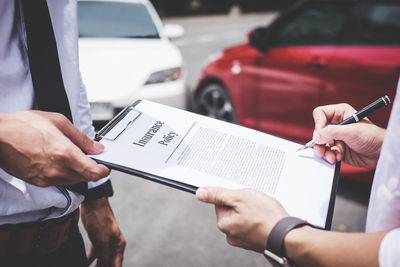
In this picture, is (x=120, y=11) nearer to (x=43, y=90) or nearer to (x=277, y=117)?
(x=277, y=117)

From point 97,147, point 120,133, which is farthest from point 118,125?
point 97,147

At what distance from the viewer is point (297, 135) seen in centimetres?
300

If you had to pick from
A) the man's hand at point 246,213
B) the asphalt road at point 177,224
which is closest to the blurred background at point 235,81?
the asphalt road at point 177,224

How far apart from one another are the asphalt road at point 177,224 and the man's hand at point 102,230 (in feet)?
2.99

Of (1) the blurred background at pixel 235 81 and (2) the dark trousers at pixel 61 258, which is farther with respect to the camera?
(1) the blurred background at pixel 235 81

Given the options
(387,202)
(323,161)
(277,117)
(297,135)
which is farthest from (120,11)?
(387,202)

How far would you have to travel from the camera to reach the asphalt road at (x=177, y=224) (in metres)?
2.22

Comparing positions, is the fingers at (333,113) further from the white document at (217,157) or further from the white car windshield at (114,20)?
the white car windshield at (114,20)

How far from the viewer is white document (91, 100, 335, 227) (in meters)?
0.89

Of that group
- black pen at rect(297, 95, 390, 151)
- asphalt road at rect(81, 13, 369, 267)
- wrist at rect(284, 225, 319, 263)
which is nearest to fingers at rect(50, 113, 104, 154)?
wrist at rect(284, 225, 319, 263)

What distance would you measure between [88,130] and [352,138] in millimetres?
891

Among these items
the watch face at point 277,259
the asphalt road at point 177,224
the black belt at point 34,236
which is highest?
the watch face at point 277,259

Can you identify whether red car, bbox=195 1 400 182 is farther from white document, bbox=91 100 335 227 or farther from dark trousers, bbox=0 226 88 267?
dark trousers, bbox=0 226 88 267

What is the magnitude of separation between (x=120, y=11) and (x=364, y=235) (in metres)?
3.75
